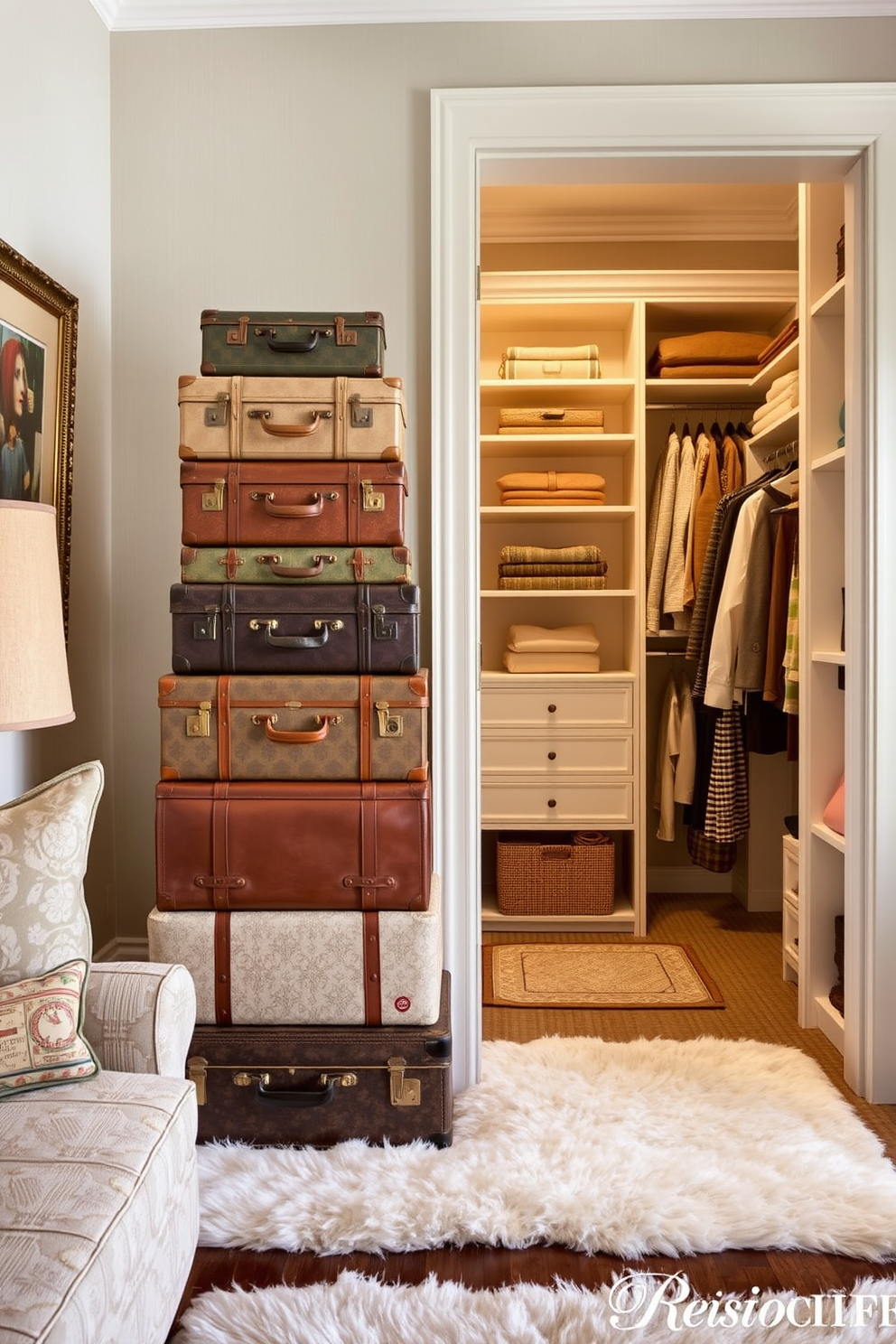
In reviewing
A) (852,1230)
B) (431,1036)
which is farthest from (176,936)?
(852,1230)

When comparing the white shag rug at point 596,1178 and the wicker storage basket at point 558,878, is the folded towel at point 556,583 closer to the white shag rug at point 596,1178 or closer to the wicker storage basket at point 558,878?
the wicker storage basket at point 558,878

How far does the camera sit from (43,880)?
1.68 metres

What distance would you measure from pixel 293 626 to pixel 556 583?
6.68ft

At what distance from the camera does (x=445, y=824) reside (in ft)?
8.45

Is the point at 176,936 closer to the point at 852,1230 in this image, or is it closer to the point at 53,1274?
the point at 53,1274

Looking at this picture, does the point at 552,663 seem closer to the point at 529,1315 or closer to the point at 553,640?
the point at 553,640

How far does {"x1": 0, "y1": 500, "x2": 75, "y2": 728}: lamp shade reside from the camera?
154 cm

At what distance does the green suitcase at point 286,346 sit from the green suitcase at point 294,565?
0.40 metres

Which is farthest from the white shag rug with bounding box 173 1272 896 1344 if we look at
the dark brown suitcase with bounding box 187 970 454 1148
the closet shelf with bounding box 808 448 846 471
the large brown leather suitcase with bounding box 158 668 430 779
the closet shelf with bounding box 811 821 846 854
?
the closet shelf with bounding box 808 448 846 471

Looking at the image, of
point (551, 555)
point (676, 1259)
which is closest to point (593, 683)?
point (551, 555)

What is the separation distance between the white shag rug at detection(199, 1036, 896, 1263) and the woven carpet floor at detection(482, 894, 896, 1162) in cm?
24

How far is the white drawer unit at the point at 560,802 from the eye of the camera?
4.03m

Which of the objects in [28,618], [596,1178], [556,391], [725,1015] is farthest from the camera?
[556,391]

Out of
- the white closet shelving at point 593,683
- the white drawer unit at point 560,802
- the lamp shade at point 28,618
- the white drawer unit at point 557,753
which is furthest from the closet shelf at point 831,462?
the lamp shade at point 28,618
